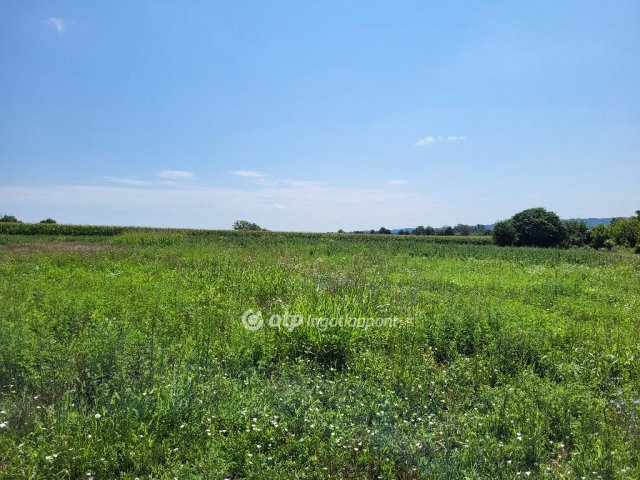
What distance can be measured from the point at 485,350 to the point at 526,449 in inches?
101

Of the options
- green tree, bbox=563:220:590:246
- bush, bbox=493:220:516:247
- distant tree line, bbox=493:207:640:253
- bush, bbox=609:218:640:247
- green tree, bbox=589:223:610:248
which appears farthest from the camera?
green tree, bbox=563:220:590:246

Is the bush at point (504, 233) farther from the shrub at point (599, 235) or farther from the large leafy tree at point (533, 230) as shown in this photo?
the shrub at point (599, 235)

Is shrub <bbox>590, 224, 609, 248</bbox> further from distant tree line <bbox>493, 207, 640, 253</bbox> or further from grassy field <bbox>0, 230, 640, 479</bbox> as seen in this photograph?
grassy field <bbox>0, 230, 640, 479</bbox>

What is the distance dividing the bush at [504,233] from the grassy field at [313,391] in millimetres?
50795

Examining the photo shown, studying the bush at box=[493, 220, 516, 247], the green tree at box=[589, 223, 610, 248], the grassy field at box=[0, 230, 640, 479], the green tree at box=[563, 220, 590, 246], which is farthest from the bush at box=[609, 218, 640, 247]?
the grassy field at box=[0, 230, 640, 479]

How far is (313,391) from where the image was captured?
4.69 meters

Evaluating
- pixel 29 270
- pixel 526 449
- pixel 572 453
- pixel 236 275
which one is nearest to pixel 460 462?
pixel 526 449

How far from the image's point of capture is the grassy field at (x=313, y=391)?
339 cm

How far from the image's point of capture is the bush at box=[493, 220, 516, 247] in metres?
55.3

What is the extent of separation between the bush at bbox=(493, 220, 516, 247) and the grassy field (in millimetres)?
50795

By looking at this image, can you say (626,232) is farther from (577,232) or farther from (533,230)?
(577,232)

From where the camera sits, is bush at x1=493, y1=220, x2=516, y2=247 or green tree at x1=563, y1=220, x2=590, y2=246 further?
green tree at x1=563, y1=220, x2=590, y2=246

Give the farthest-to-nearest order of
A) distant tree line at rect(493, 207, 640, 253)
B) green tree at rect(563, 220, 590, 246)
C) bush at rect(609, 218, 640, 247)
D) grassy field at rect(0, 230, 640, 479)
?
green tree at rect(563, 220, 590, 246)
distant tree line at rect(493, 207, 640, 253)
bush at rect(609, 218, 640, 247)
grassy field at rect(0, 230, 640, 479)

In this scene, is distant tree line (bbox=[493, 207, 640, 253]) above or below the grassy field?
above
